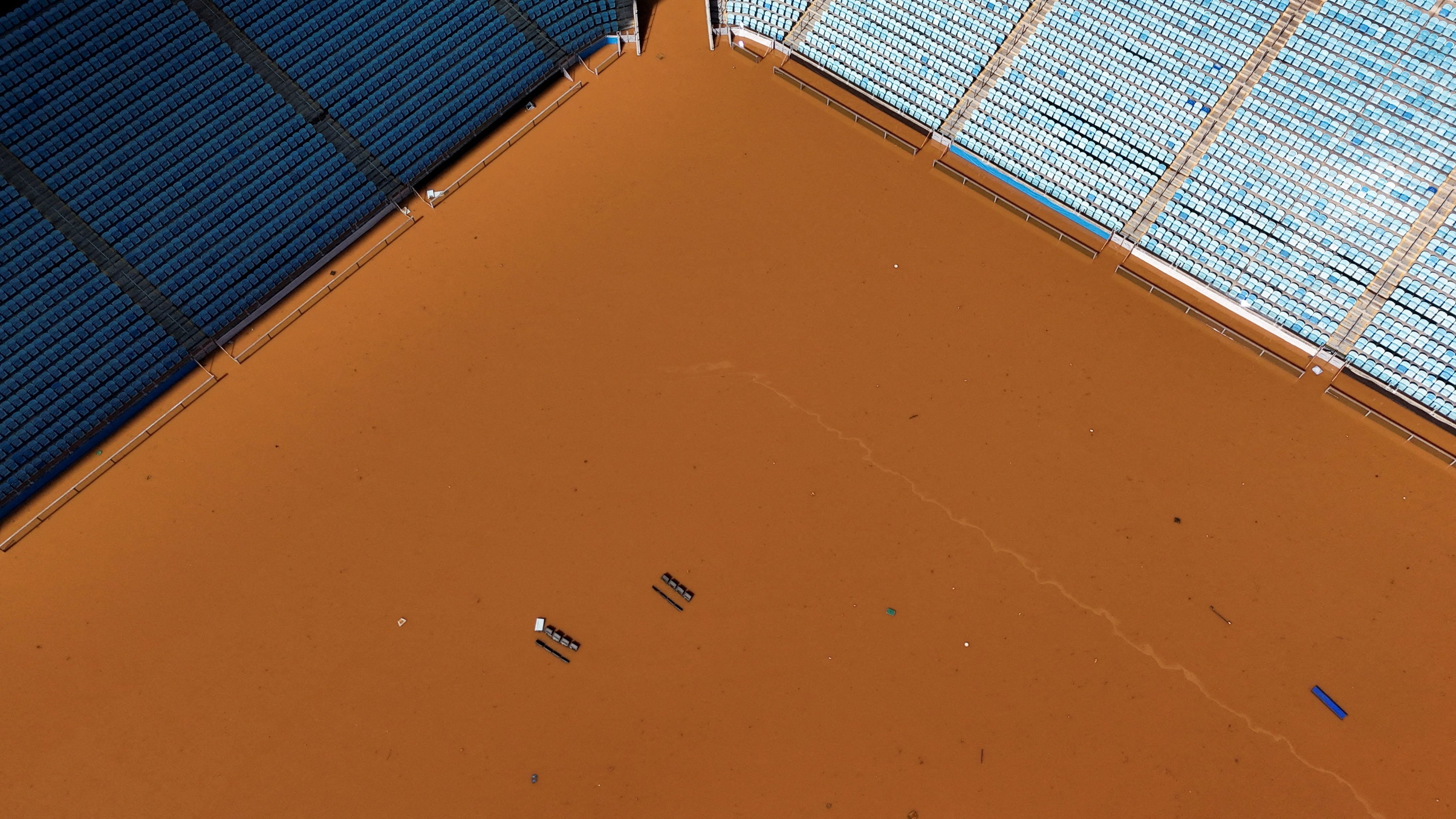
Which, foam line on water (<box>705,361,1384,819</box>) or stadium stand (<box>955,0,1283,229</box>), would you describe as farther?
stadium stand (<box>955,0,1283,229</box>)

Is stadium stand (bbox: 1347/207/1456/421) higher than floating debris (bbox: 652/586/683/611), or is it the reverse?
Result: stadium stand (bbox: 1347/207/1456/421)

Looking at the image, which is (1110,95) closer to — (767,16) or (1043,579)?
(767,16)

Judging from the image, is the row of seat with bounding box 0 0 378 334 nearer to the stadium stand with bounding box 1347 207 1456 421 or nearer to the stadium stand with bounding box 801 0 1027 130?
the stadium stand with bounding box 801 0 1027 130

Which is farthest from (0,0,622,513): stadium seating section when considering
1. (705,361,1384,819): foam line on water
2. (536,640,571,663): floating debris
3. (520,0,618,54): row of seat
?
(536,640,571,663): floating debris

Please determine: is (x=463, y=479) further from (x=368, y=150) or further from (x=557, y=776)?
(x=368, y=150)

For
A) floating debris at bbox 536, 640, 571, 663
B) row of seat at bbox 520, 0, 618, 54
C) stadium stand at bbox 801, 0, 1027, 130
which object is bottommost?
floating debris at bbox 536, 640, 571, 663

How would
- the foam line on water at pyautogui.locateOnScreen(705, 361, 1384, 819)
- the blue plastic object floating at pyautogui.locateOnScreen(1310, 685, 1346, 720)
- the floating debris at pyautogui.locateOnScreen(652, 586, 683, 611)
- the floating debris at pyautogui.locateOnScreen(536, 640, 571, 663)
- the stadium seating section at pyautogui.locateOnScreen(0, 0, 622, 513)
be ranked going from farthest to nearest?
the stadium seating section at pyautogui.locateOnScreen(0, 0, 622, 513) → the floating debris at pyautogui.locateOnScreen(652, 586, 683, 611) → the floating debris at pyautogui.locateOnScreen(536, 640, 571, 663) → the blue plastic object floating at pyautogui.locateOnScreen(1310, 685, 1346, 720) → the foam line on water at pyautogui.locateOnScreen(705, 361, 1384, 819)
